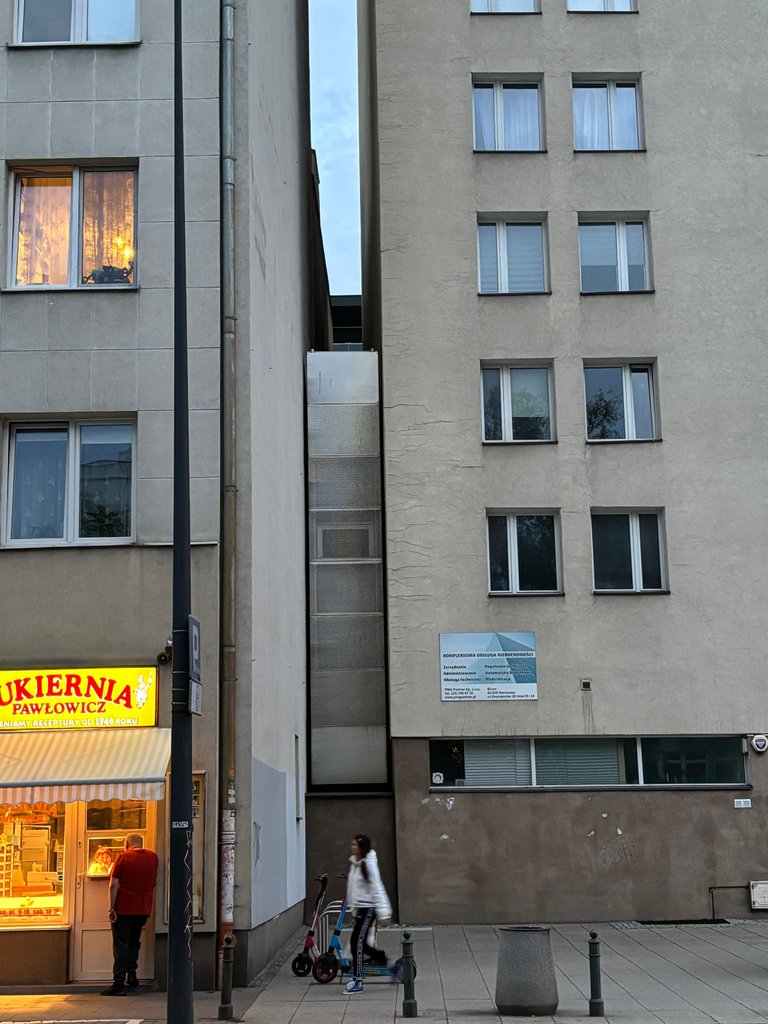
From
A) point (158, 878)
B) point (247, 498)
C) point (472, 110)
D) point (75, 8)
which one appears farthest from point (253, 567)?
point (472, 110)

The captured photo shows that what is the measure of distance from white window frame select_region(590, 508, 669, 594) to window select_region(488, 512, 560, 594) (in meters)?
0.80

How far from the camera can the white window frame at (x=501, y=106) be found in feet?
83.0

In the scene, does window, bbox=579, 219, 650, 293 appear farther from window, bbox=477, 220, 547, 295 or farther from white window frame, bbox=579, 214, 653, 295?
window, bbox=477, 220, 547, 295

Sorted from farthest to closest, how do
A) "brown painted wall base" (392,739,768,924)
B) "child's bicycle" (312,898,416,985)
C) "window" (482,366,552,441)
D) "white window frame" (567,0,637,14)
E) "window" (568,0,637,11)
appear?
"window" (568,0,637,11) < "white window frame" (567,0,637,14) < "window" (482,366,552,441) < "brown painted wall base" (392,739,768,924) < "child's bicycle" (312,898,416,985)

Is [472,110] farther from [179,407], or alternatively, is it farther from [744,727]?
[179,407]

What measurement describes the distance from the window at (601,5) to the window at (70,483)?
16.2 metres

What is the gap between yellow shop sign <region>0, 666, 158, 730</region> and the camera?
554 inches

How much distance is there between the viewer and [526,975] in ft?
39.9

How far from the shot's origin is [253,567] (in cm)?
1513

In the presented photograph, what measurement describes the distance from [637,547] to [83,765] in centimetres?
1331

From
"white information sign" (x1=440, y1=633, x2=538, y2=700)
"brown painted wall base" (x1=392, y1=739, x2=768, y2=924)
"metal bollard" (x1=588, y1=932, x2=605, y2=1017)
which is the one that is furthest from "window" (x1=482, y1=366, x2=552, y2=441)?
"metal bollard" (x1=588, y1=932, x2=605, y2=1017)

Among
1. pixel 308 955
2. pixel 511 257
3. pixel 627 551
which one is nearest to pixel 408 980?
pixel 308 955

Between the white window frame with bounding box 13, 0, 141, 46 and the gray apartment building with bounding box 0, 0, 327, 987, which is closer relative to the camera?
the gray apartment building with bounding box 0, 0, 327, 987

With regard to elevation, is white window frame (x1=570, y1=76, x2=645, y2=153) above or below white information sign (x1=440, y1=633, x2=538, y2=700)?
above
